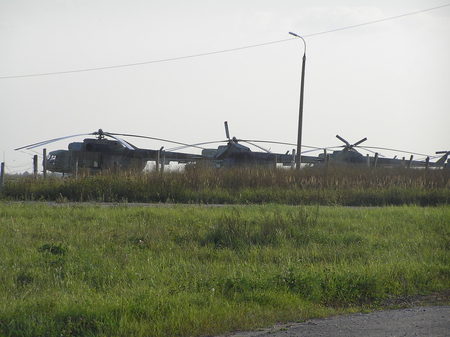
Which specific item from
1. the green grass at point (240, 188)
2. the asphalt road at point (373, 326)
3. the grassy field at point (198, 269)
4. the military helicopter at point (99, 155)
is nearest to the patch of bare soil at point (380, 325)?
the asphalt road at point (373, 326)

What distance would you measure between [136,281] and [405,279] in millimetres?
3727

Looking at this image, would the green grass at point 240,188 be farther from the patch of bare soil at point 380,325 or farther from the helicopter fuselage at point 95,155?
the patch of bare soil at point 380,325

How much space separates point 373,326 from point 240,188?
46.6 ft

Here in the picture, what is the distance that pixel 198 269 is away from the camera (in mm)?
7355

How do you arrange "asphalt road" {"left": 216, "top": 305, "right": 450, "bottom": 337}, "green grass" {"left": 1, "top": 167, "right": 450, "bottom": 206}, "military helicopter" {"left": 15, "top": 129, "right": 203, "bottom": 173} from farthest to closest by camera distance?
"military helicopter" {"left": 15, "top": 129, "right": 203, "bottom": 173} < "green grass" {"left": 1, "top": 167, "right": 450, "bottom": 206} < "asphalt road" {"left": 216, "top": 305, "right": 450, "bottom": 337}

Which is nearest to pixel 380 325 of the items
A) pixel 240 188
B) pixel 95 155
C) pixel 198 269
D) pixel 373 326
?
pixel 373 326

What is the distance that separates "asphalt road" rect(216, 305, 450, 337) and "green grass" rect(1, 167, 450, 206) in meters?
10.9

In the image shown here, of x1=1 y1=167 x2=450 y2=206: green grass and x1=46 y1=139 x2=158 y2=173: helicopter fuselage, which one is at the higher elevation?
x1=46 y1=139 x2=158 y2=173: helicopter fuselage

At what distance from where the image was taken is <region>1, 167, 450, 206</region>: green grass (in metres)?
17.7

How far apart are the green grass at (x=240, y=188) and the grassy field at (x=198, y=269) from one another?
212 inches

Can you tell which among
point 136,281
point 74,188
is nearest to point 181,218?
point 136,281

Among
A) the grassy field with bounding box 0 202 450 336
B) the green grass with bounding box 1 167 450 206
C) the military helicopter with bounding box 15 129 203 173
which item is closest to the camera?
the grassy field with bounding box 0 202 450 336

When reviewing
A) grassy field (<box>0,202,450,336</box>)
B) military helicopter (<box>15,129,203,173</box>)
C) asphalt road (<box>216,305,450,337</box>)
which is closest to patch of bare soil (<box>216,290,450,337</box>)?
asphalt road (<box>216,305,450,337</box>)

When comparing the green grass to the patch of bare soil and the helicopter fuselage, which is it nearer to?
the helicopter fuselage
